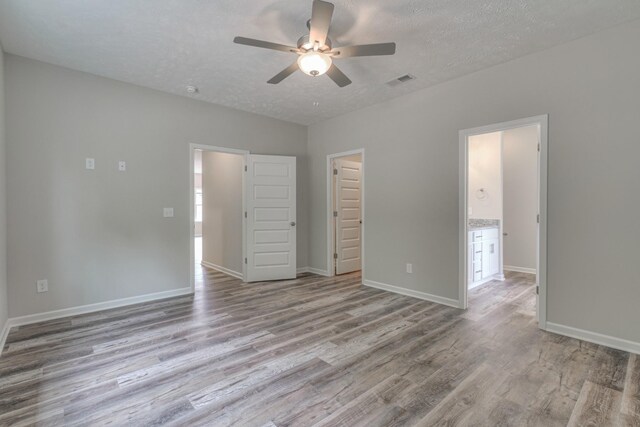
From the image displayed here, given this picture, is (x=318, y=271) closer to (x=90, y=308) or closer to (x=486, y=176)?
(x=90, y=308)

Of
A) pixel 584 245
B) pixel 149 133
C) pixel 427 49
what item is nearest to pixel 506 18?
pixel 427 49

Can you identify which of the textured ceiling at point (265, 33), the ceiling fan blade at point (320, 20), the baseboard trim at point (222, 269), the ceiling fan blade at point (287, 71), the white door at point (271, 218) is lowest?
the baseboard trim at point (222, 269)

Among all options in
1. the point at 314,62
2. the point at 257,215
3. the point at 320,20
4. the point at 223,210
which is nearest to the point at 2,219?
the point at 257,215

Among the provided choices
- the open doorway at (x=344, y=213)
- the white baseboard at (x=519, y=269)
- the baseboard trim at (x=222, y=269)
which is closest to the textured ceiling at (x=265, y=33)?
the open doorway at (x=344, y=213)

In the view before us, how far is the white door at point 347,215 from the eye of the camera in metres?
5.42

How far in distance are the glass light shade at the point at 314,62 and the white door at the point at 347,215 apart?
2.89 m

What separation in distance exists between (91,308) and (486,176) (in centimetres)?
621

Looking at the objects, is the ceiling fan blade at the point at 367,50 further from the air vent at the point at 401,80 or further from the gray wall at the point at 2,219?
the gray wall at the point at 2,219

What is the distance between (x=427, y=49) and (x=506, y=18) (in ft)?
2.21

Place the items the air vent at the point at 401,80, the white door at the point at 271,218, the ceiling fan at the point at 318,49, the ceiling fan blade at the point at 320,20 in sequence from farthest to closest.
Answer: the white door at the point at 271,218 < the air vent at the point at 401,80 < the ceiling fan at the point at 318,49 < the ceiling fan blade at the point at 320,20

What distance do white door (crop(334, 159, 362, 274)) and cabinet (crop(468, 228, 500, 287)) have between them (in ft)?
6.63

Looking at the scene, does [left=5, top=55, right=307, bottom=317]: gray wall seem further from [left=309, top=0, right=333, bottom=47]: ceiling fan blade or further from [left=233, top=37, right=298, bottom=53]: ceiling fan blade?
[left=309, top=0, right=333, bottom=47]: ceiling fan blade

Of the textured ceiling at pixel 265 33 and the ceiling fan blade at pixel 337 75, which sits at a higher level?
the textured ceiling at pixel 265 33

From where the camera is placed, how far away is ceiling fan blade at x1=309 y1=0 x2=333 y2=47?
1.92 m
